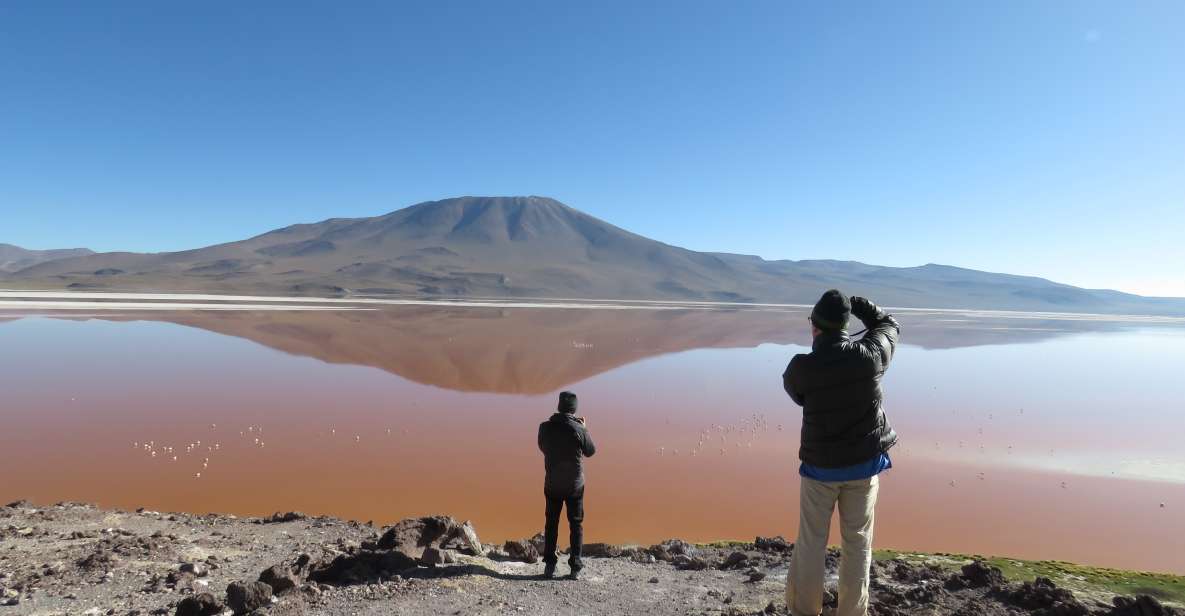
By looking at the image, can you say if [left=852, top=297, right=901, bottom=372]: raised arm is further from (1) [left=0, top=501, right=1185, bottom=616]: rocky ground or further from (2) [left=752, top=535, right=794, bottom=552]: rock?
(2) [left=752, top=535, right=794, bottom=552]: rock

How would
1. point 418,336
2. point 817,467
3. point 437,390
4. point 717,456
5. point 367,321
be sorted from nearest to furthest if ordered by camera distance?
point 817,467, point 717,456, point 437,390, point 418,336, point 367,321

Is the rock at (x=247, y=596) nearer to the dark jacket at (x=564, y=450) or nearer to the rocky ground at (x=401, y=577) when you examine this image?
the rocky ground at (x=401, y=577)

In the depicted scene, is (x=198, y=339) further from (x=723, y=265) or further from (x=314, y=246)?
(x=314, y=246)

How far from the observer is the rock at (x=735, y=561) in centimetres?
581

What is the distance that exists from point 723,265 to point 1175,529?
177 meters

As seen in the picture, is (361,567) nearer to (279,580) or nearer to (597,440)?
(279,580)

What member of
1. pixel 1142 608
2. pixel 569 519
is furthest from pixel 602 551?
pixel 1142 608

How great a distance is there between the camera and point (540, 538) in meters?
6.53

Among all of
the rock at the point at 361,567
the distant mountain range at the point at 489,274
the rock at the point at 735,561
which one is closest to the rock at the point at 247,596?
the rock at the point at 361,567

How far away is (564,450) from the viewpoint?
4.98m

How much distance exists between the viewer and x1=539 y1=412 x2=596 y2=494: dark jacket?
4969 millimetres

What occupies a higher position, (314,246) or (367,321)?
(314,246)

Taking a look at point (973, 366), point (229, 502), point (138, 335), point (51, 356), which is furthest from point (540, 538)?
point (138, 335)

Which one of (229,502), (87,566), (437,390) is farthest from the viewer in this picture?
(437,390)
